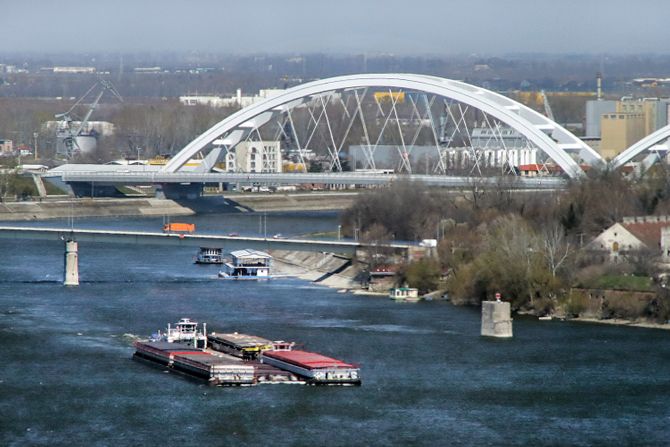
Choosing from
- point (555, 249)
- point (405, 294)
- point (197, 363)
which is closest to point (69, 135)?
point (405, 294)

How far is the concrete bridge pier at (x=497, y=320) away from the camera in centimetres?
2911

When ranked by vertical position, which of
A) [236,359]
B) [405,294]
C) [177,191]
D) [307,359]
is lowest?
[236,359]

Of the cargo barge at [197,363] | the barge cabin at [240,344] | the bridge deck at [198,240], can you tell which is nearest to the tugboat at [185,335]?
the barge cabin at [240,344]

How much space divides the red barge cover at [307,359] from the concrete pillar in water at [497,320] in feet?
10.8

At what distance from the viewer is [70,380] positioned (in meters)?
25.3

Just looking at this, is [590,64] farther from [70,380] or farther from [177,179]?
[70,380]

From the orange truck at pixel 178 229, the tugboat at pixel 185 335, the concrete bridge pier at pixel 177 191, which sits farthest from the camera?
the concrete bridge pier at pixel 177 191

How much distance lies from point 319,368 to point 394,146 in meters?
37.2

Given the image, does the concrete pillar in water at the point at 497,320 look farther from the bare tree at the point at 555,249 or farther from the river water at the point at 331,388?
the bare tree at the point at 555,249

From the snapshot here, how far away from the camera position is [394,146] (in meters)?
62.3

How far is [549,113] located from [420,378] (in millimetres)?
53914

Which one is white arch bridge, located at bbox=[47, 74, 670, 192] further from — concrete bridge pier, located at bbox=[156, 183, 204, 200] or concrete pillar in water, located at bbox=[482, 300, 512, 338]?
concrete pillar in water, located at bbox=[482, 300, 512, 338]

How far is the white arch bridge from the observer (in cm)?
5097

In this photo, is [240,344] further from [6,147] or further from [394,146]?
[6,147]
